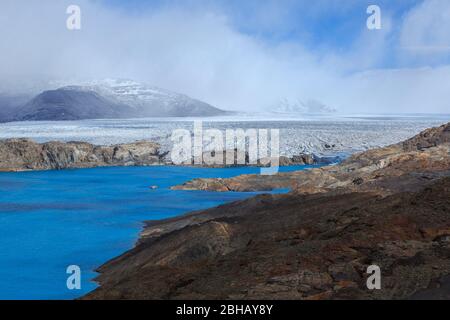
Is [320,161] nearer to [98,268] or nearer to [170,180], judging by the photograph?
[170,180]

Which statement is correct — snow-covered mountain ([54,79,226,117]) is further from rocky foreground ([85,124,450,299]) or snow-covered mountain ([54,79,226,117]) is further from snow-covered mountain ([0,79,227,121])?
rocky foreground ([85,124,450,299])

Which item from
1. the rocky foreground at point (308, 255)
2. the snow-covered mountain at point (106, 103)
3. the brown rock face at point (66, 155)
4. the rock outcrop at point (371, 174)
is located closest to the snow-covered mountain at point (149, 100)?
the snow-covered mountain at point (106, 103)

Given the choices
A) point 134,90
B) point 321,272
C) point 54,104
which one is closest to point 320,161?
point 321,272

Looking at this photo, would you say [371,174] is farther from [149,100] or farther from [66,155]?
[149,100]

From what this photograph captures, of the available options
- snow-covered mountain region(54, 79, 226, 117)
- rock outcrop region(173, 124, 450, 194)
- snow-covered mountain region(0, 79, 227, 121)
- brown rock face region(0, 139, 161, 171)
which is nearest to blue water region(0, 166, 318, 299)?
rock outcrop region(173, 124, 450, 194)

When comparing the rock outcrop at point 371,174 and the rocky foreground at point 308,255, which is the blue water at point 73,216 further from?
the rocky foreground at point 308,255

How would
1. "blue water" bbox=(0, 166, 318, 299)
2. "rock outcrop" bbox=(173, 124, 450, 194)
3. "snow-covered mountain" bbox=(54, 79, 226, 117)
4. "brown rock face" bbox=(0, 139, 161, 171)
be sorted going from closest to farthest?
"blue water" bbox=(0, 166, 318, 299) → "rock outcrop" bbox=(173, 124, 450, 194) → "brown rock face" bbox=(0, 139, 161, 171) → "snow-covered mountain" bbox=(54, 79, 226, 117)
